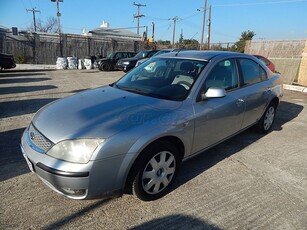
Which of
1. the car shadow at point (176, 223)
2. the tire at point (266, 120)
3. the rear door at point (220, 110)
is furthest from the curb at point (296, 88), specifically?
the car shadow at point (176, 223)

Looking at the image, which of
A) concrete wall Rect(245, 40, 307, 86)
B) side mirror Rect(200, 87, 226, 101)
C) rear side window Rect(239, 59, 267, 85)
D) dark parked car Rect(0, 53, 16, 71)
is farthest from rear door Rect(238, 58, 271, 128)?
dark parked car Rect(0, 53, 16, 71)

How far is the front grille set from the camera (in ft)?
7.84

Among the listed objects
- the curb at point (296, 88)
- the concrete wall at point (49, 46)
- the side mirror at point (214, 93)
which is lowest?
the curb at point (296, 88)

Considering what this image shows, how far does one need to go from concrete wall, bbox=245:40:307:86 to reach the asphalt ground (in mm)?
8470

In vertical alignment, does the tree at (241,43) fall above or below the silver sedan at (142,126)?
above

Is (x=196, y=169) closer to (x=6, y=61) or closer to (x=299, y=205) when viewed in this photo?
(x=299, y=205)

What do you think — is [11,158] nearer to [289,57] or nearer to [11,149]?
[11,149]

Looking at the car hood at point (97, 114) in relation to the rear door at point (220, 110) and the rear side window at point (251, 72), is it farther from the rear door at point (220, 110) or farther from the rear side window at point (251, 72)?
the rear side window at point (251, 72)

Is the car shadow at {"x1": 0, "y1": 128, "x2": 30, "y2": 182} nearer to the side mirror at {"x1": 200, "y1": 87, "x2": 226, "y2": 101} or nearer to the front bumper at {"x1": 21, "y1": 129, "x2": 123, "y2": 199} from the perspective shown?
the front bumper at {"x1": 21, "y1": 129, "x2": 123, "y2": 199}

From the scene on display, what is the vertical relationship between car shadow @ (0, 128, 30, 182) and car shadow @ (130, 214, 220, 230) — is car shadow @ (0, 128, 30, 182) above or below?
above

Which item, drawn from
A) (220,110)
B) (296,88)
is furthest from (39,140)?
(296,88)

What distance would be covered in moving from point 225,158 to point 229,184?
2.52 ft

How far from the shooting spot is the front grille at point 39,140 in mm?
2389

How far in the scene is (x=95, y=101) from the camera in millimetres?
3072
